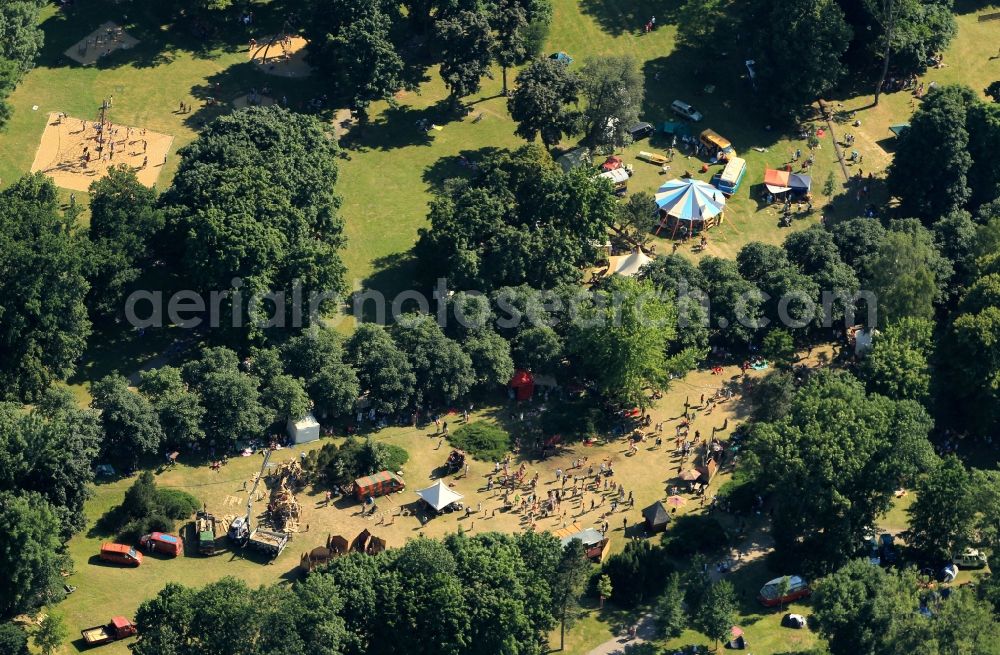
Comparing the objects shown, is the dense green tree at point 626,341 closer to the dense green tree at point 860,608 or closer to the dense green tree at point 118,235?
the dense green tree at point 860,608

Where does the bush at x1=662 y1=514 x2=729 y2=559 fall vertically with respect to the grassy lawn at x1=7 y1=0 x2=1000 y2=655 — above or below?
below

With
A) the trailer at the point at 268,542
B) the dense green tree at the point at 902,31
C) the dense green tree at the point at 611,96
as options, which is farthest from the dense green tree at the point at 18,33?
the dense green tree at the point at 902,31

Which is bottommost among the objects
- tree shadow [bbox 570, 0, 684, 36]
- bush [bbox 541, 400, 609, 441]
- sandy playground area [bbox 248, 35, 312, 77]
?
bush [bbox 541, 400, 609, 441]

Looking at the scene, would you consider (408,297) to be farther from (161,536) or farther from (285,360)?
(161,536)

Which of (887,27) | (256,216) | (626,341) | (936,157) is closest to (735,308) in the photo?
(626,341)

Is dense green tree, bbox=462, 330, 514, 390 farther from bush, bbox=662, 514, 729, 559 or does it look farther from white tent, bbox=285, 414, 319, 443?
bush, bbox=662, 514, 729, 559

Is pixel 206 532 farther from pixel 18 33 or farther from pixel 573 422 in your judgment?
pixel 18 33

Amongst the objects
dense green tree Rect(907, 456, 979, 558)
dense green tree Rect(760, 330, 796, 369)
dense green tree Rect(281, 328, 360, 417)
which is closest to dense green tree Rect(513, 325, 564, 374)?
dense green tree Rect(281, 328, 360, 417)
